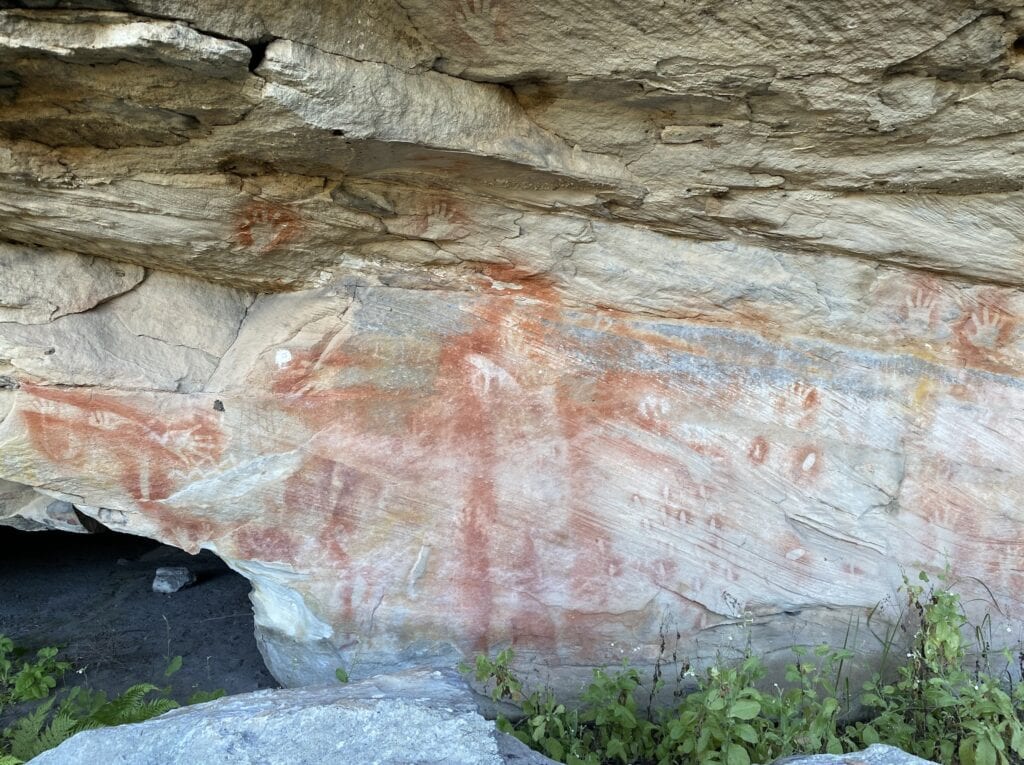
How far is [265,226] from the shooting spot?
128 inches

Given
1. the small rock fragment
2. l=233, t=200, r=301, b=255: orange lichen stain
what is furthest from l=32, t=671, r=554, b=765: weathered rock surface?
the small rock fragment

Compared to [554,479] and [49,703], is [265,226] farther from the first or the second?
[49,703]

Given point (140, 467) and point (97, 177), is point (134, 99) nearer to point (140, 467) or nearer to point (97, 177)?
point (97, 177)

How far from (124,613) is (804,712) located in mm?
3937

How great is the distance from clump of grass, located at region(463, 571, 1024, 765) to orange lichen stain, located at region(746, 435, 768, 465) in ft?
2.69

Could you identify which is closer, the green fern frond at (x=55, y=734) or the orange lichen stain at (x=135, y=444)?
the green fern frond at (x=55, y=734)

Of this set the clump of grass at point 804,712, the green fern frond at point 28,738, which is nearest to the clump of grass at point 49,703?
the green fern frond at point 28,738

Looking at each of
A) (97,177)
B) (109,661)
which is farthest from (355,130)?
(109,661)

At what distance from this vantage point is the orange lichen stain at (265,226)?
3178 mm

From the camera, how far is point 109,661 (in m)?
4.17

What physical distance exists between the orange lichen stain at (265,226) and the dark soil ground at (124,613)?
230 centimetres

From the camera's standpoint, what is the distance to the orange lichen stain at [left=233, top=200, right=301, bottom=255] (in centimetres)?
318

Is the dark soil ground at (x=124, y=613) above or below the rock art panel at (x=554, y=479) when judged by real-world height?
below

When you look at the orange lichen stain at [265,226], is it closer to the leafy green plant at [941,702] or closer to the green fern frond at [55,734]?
the green fern frond at [55,734]
